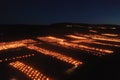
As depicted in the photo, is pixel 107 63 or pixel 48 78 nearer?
pixel 48 78

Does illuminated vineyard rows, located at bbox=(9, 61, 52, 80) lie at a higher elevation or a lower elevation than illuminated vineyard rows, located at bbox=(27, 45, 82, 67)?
lower

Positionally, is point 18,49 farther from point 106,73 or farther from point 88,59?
point 106,73

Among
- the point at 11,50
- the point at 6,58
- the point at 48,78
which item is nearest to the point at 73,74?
the point at 48,78

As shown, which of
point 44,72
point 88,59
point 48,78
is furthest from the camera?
point 88,59

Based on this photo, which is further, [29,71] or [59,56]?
[59,56]

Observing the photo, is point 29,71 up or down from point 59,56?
down

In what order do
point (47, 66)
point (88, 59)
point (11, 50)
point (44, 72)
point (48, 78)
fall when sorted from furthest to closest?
point (11, 50)
point (88, 59)
point (47, 66)
point (44, 72)
point (48, 78)

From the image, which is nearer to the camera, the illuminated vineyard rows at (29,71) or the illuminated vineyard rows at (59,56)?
the illuminated vineyard rows at (29,71)

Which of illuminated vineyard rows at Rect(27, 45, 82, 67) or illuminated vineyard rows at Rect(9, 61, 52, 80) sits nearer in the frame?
illuminated vineyard rows at Rect(9, 61, 52, 80)
